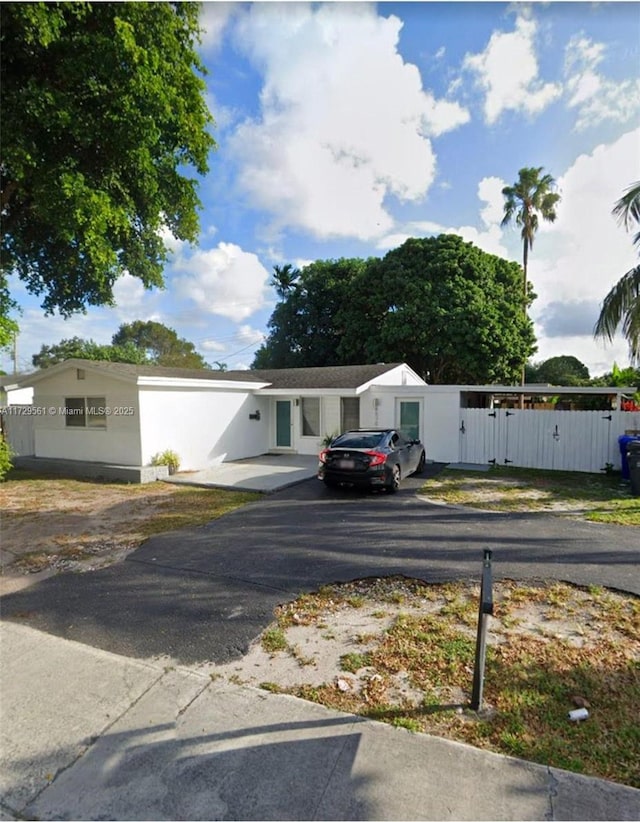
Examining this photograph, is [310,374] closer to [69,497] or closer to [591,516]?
[69,497]

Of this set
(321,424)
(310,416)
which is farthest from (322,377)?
(321,424)

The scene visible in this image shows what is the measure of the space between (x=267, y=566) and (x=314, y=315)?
80.3ft

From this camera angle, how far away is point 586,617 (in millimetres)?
4012

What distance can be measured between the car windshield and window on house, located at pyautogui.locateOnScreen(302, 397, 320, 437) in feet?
15.5

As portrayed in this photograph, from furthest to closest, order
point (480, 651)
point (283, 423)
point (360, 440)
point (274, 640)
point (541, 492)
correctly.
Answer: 1. point (283, 423)
2. point (360, 440)
3. point (541, 492)
4. point (274, 640)
5. point (480, 651)

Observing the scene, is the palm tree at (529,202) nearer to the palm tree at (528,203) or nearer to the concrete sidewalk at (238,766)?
the palm tree at (528,203)

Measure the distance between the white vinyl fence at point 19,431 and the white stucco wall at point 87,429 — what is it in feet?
3.81

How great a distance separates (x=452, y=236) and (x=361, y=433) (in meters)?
17.9

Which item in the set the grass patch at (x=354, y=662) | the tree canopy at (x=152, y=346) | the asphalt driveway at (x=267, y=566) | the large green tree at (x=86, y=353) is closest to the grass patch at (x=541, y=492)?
the asphalt driveway at (x=267, y=566)

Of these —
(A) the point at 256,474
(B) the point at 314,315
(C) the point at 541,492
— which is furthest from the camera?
(B) the point at 314,315

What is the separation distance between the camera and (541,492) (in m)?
9.39

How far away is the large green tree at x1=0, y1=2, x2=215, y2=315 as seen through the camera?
9.14m

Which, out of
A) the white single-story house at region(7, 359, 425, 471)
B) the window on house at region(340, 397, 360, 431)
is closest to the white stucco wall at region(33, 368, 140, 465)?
the white single-story house at region(7, 359, 425, 471)

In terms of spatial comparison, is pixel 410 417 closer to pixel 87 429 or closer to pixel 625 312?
pixel 625 312
